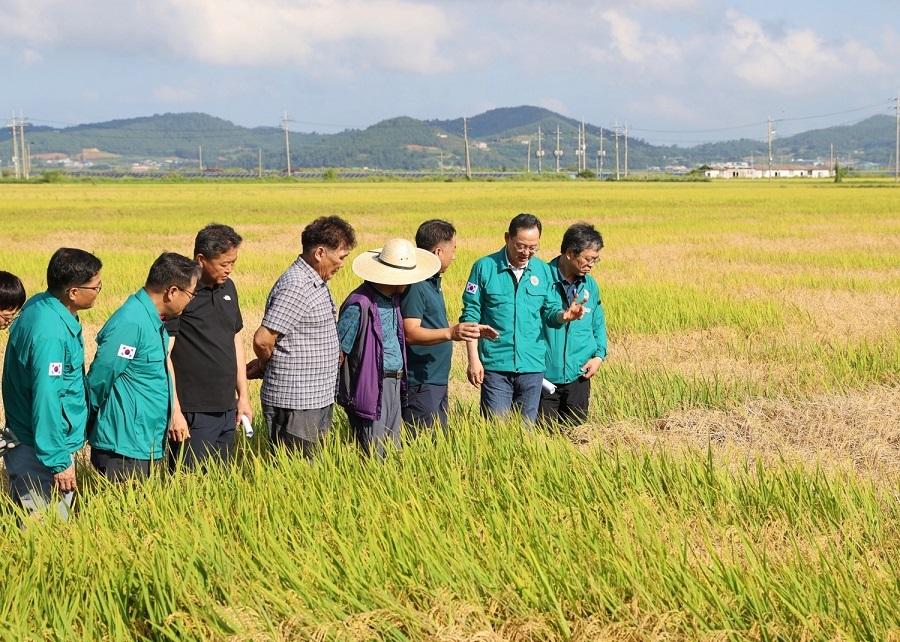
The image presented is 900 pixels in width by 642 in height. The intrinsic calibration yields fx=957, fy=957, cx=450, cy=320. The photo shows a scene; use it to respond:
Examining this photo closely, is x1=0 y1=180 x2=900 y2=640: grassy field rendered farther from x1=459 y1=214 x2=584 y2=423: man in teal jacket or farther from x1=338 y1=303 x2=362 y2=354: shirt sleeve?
x1=338 y1=303 x2=362 y2=354: shirt sleeve

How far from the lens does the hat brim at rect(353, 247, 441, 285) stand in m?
4.29

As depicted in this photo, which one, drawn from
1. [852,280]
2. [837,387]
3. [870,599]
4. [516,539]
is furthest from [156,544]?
[852,280]

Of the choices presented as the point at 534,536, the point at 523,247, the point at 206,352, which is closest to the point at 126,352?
the point at 206,352

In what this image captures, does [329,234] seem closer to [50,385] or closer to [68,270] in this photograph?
[68,270]

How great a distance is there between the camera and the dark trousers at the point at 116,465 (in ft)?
13.0

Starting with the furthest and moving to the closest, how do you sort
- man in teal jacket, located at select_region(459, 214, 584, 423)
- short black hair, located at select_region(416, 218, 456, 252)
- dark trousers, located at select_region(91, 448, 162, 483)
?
1. man in teal jacket, located at select_region(459, 214, 584, 423)
2. short black hair, located at select_region(416, 218, 456, 252)
3. dark trousers, located at select_region(91, 448, 162, 483)

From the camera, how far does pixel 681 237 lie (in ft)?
69.5

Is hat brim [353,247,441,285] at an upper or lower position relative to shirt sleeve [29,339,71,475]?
upper

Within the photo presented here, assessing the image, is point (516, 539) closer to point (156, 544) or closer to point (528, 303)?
point (156, 544)

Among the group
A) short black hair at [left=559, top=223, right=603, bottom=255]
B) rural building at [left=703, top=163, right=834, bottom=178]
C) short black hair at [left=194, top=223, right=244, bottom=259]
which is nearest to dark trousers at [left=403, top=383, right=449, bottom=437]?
short black hair at [left=559, top=223, right=603, bottom=255]

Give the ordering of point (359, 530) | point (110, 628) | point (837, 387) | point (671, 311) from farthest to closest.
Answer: point (671, 311)
point (837, 387)
point (359, 530)
point (110, 628)

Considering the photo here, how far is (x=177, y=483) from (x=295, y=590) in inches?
47.9

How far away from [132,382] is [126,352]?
162mm

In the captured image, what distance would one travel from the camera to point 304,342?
14.2 ft
